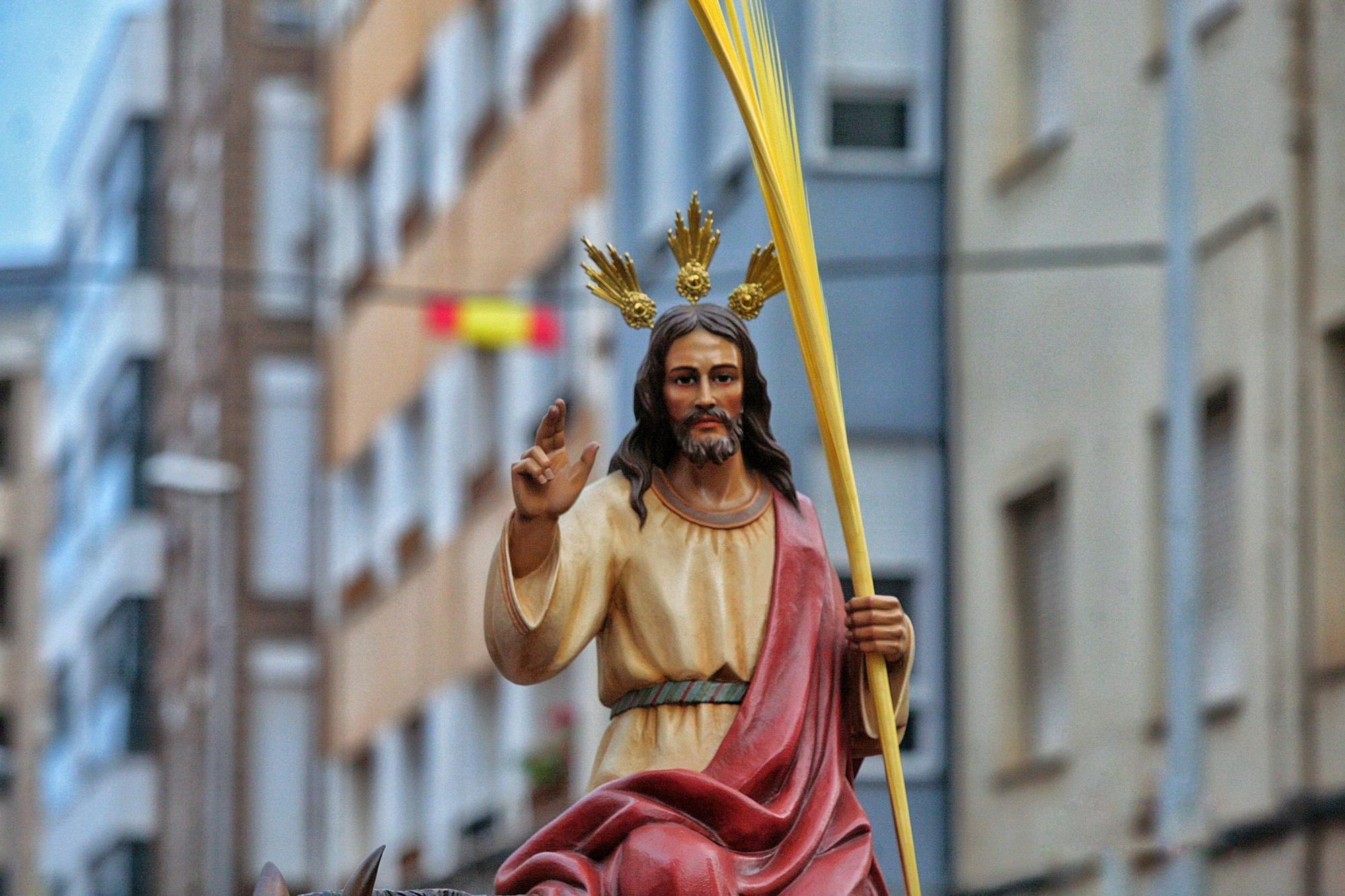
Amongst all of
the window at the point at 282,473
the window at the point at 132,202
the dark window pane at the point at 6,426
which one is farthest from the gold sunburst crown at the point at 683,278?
the dark window pane at the point at 6,426

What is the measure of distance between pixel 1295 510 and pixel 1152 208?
2743 mm

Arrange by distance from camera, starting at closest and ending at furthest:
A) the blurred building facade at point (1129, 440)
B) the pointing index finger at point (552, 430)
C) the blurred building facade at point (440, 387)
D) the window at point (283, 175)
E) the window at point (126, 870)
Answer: the pointing index finger at point (552, 430), the blurred building facade at point (1129, 440), the blurred building facade at point (440, 387), the window at point (126, 870), the window at point (283, 175)

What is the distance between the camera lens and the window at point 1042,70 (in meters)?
23.8

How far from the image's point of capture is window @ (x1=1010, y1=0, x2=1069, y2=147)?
23766 mm

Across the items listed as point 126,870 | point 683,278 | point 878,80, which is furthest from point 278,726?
point 683,278

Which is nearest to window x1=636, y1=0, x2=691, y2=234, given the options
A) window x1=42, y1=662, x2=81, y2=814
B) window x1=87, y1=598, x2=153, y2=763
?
window x1=87, y1=598, x2=153, y2=763

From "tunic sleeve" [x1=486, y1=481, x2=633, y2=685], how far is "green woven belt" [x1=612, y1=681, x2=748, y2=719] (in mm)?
197

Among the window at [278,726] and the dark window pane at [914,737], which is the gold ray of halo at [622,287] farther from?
the window at [278,726]

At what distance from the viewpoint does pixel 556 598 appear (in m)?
9.35

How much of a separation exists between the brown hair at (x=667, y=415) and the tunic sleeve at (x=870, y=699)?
51 cm

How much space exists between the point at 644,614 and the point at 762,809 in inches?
22.9

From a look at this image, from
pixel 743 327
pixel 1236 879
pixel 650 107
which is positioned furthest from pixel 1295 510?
pixel 743 327

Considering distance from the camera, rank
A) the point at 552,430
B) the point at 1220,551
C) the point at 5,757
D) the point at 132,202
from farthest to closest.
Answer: the point at 5,757 → the point at 132,202 → the point at 1220,551 → the point at 552,430

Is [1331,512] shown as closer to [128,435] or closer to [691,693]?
[691,693]
